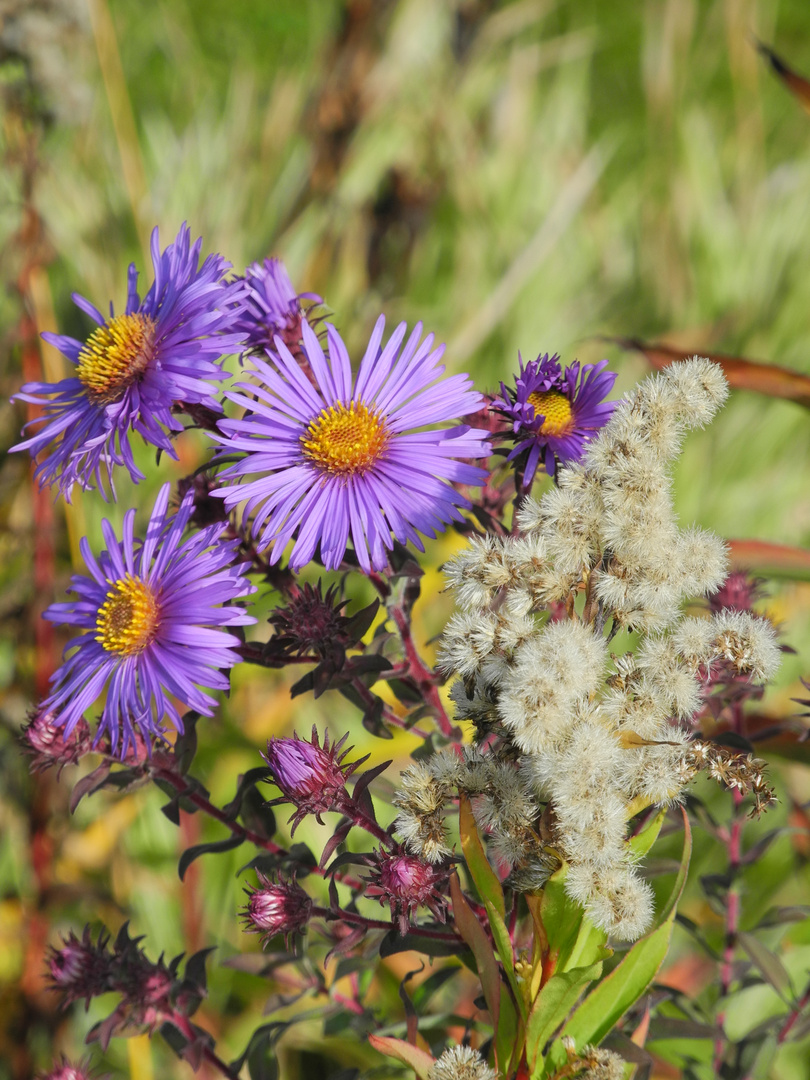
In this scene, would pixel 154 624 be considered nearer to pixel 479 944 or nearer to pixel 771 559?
pixel 479 944

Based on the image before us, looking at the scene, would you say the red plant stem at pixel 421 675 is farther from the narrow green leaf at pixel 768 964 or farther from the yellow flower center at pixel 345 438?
the narrow green leaf at pixel 768 964

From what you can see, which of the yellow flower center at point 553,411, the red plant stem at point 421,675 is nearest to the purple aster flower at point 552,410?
the yellow flower center at point 553,411

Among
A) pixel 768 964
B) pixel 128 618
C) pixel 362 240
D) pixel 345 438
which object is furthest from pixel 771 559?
pixel 362 240

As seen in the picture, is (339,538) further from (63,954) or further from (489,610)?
(63,954)

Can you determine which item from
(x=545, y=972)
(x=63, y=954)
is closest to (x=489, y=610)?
(x=545, y=972)

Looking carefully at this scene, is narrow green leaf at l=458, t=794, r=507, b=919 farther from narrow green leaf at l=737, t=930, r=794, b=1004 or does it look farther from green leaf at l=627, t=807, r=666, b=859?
narrow green leaf at l=737, t=930, r=794, b=1004
